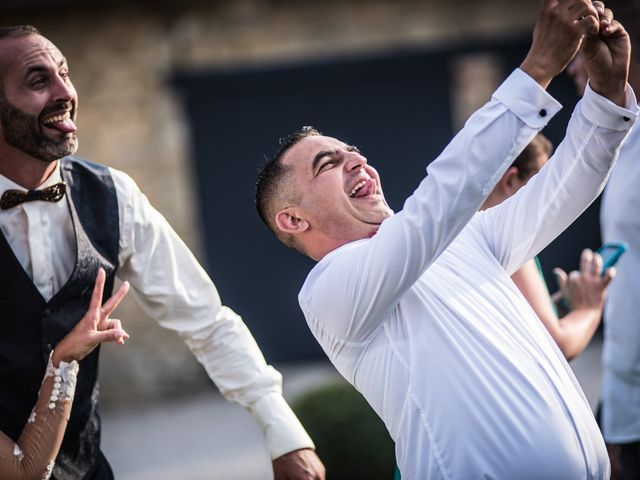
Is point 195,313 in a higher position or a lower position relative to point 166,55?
lower

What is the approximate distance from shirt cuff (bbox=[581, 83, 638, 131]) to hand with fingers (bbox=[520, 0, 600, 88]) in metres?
0.24

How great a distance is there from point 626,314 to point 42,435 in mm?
2175

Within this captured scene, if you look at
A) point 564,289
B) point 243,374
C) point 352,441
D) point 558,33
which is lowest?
point 352,441

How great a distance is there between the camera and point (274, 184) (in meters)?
2.85

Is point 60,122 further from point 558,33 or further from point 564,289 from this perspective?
point 564,289

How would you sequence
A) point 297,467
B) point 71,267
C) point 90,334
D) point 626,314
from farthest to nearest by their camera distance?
point 626,314
point 297,467
point 71,267
point 90,334

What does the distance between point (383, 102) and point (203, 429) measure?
377 centimetres

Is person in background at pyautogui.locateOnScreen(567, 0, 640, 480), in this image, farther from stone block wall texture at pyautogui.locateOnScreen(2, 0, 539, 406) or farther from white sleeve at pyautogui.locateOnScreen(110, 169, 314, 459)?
stone block wall texture at pyautogui.locateOnScreen(2, 0, 539, 406)

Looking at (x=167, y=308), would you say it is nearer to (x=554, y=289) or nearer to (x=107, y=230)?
(x=107, y=230)

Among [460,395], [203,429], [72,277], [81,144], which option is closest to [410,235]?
[460,395]

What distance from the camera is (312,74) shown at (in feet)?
31.1

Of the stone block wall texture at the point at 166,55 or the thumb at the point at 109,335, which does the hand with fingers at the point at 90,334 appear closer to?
the thumb at the point at 109,335

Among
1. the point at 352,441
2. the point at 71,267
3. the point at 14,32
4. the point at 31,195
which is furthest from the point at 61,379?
the point at 352,441

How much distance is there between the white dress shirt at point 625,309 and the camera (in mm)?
3566
